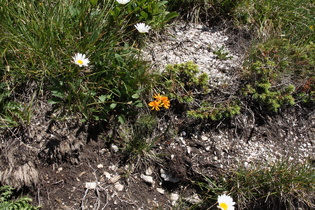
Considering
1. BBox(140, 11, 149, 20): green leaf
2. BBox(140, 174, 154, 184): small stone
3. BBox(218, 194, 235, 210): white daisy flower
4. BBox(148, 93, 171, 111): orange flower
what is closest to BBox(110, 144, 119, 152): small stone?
BBox(140, 174, 154, 184): small stone

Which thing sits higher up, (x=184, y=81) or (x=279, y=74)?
(x=279, y=74)

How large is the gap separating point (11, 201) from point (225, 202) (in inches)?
65.8

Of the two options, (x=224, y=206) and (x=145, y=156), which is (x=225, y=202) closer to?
(x=224, y=206)

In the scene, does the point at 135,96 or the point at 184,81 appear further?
the point at 184,81

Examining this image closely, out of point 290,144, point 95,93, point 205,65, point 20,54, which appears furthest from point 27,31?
point 290,144

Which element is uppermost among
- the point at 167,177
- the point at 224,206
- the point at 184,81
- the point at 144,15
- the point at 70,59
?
the point at 144,15

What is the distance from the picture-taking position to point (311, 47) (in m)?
3.22

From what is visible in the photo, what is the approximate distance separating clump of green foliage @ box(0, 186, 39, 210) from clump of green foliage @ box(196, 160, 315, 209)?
55.0 inches

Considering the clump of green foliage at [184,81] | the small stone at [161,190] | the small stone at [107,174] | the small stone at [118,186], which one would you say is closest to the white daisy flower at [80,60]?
the clump of green foliage at [184,81]

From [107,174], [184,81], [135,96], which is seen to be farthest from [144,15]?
[107,174]

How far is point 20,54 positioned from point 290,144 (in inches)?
103

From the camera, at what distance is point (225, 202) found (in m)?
2.44

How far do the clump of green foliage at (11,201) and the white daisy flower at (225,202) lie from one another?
57.8 inches

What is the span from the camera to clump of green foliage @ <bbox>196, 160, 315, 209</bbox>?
8.36 ft
